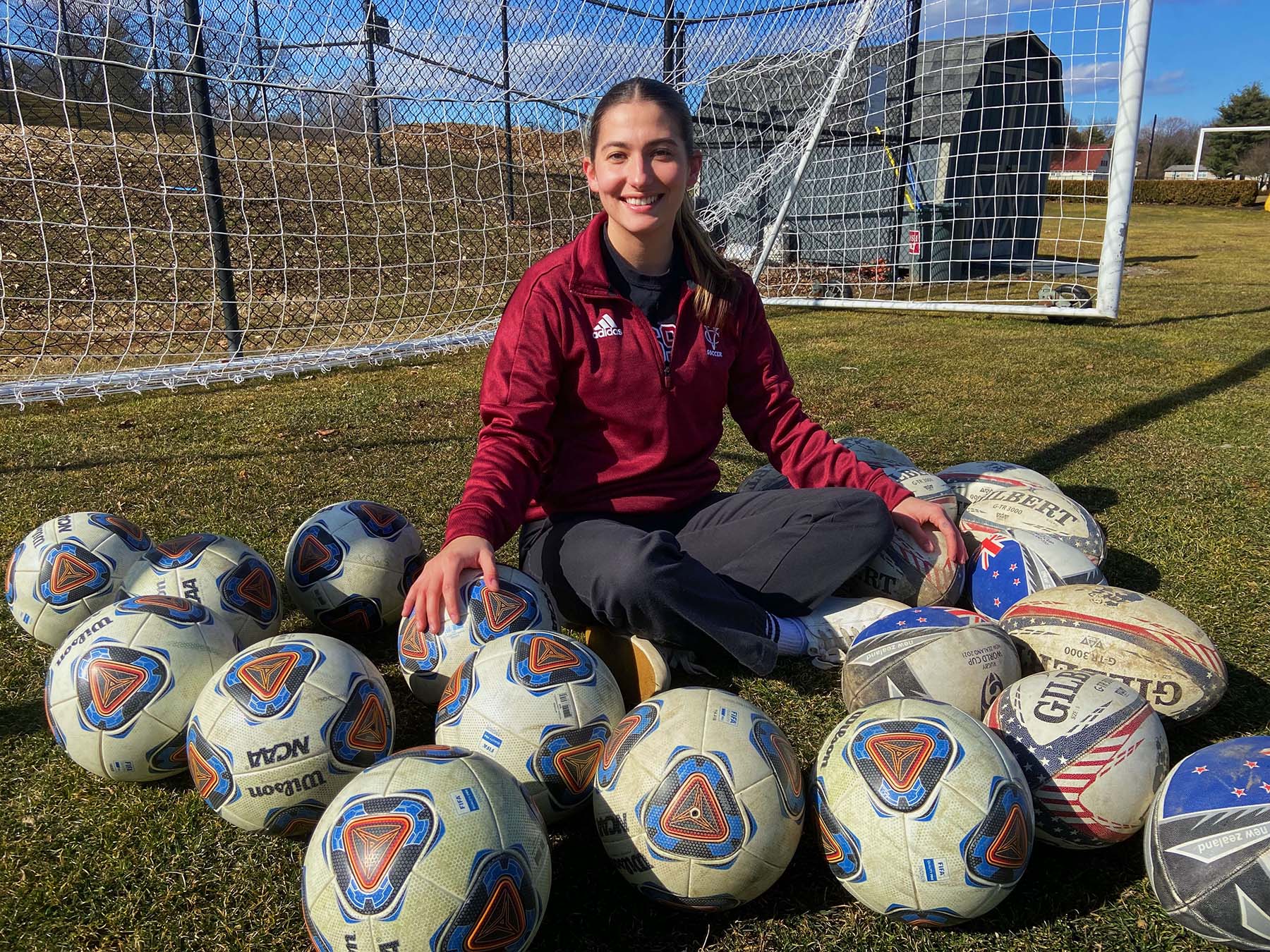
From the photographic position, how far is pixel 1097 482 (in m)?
4.91

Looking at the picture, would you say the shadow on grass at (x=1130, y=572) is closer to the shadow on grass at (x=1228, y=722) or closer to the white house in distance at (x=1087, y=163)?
the shadow on grass at (x=1228, y=722)

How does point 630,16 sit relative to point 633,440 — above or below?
above

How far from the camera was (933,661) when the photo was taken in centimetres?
260

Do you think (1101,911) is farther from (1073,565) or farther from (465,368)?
(465,368)

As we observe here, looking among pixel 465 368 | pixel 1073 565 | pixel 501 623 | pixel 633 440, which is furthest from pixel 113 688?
pixel 465 368

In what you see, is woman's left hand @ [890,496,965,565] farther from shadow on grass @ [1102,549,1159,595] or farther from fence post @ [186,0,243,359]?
fence post @ [186,0,243,359]

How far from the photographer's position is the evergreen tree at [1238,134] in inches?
2165

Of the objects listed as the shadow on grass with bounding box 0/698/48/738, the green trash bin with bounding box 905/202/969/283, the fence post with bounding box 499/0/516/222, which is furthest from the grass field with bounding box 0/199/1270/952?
the green trash bin with bounding box 905/202/969/283

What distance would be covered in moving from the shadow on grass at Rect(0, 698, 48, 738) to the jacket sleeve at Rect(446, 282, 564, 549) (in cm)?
144

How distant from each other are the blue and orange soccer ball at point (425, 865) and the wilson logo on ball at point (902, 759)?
30.0 inches

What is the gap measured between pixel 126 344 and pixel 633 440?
735cm

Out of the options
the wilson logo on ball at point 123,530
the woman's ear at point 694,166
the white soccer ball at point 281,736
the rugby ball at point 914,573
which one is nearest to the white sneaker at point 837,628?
the rugby ball at point 914,573

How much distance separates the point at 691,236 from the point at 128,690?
2372 mm

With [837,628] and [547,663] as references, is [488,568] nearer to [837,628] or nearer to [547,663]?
[547,663]
